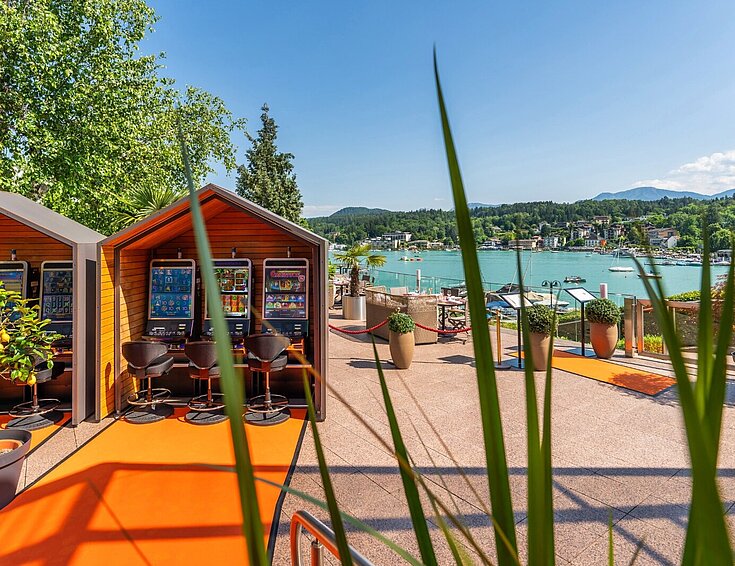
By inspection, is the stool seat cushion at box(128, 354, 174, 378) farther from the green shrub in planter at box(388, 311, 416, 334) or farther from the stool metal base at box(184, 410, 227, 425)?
the green shrub in planter at box(388, 311, 416, 334)

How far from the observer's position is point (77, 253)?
4746mm

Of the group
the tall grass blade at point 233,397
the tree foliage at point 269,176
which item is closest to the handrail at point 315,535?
the tall grass blade at point 233,397

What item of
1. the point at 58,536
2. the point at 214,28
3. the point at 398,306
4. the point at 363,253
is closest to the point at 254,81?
the point at 214,28

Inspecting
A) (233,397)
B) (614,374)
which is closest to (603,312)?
(614,374)

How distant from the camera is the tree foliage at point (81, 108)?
9312 millimetres

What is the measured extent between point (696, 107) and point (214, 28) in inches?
437

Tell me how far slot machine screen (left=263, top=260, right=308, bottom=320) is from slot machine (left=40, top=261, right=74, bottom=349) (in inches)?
95.7

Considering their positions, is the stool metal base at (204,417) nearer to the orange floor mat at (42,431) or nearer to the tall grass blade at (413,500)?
the orange floor mat at (42,431)

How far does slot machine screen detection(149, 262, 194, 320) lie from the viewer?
18.8ft

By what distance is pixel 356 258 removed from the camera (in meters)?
11.9

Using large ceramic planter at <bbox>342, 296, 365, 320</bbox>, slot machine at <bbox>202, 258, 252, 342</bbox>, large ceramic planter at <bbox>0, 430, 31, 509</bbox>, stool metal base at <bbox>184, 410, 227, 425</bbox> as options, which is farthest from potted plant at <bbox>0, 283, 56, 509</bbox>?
large ceramic planter at <bbox>342, 296, 365, 320</bbox>

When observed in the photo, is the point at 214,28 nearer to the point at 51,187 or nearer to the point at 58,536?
the point at 51,187

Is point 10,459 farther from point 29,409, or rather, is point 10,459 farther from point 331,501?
point 331,501

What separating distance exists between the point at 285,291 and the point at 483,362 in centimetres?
556
